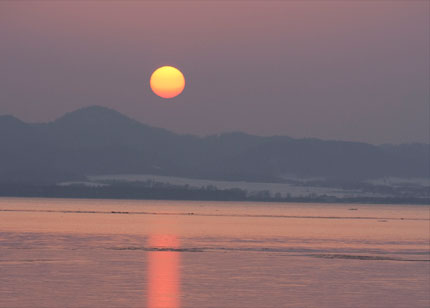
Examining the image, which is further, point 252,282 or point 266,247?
point 266,247

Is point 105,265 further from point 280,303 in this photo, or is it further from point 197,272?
point 280,303

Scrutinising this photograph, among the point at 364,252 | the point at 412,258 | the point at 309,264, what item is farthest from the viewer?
the point at 364,252

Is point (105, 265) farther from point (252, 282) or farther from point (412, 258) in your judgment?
point (412, 258)

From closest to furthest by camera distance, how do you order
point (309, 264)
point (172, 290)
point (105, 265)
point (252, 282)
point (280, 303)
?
point (280, 303) → point (172, 290) → point (252, 282) → point (105, 265) → point (309, 264)

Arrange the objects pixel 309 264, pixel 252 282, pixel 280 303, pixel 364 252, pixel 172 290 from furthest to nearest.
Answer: pixel 364 252
pixel 309 264
pixel 252 282
pixel 172 290
pixel 280 303

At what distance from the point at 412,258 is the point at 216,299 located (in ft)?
112

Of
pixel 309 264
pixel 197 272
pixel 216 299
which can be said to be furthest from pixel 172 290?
pixel 309 264

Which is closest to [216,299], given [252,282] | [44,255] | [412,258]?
[252,282]

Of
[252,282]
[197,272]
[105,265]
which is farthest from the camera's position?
[105,265]

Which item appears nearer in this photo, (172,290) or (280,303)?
(280,303)

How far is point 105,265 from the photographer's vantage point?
191ft

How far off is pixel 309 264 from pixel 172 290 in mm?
19509

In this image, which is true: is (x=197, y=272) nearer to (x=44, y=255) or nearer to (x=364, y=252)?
(x=44, y=255)

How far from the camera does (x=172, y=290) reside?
148 feet
